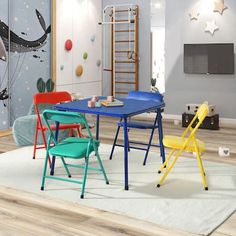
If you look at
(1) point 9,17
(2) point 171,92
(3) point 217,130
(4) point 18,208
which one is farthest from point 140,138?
(4) point 18,208

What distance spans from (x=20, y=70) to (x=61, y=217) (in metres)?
3.97

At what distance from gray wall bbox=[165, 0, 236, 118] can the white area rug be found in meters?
2.96

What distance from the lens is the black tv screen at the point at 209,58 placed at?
25.1ft

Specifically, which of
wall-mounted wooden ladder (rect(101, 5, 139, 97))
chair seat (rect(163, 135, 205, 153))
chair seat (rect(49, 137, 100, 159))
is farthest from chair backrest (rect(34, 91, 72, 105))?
wall-mounted wooden ladder (rect(101, 5, 139, 97))

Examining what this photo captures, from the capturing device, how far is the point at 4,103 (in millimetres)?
6793

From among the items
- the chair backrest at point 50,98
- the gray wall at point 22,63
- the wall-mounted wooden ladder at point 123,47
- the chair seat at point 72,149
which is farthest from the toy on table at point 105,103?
the wall-mounted wooden ladder at point 123,47

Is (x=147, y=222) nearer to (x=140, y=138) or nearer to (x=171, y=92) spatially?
(x=140, y=138)

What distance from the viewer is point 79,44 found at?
323 inches

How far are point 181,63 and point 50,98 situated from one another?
12.0ft

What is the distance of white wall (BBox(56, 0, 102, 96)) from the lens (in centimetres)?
775

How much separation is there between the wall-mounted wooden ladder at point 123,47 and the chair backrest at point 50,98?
3.45m

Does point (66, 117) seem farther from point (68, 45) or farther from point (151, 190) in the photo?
point (68, 45)

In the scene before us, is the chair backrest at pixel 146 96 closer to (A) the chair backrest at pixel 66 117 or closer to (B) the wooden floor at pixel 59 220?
(A) the chair backrest at pixel 66 117

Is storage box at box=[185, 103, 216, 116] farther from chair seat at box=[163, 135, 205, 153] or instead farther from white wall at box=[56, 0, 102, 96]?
chair seat at box=[163, 135, 205, 153]
